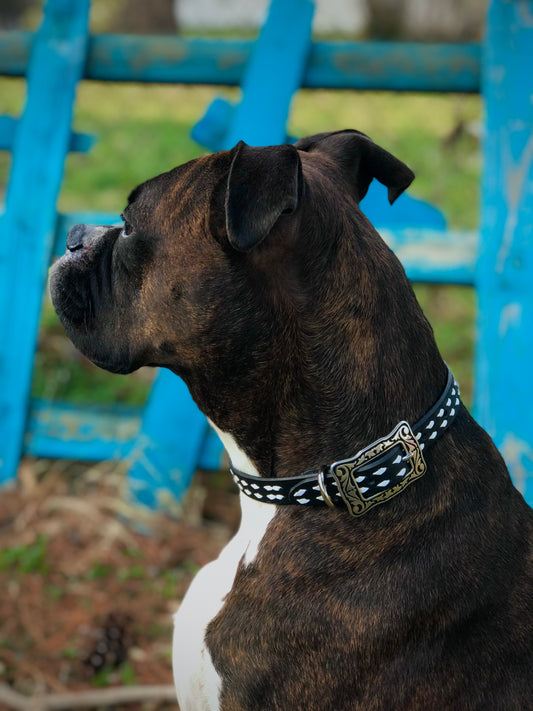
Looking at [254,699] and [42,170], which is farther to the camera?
[42,170]

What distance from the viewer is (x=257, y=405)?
6.17 ft

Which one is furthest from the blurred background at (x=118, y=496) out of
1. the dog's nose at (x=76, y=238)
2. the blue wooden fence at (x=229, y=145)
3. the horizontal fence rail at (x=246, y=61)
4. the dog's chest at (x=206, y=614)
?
the dog's nose at (x=76, y=238)

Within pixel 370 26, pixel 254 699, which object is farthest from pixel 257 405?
pixel 370 26

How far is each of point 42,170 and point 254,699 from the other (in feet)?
8.56

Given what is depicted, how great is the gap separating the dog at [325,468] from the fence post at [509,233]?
1.21 meters

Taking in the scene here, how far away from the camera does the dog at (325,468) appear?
1.72 meters

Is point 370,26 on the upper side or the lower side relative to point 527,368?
upper

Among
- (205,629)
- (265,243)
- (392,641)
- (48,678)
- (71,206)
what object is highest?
(265,243)

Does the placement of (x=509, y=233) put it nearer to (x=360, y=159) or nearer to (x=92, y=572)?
(x=360, y=159)

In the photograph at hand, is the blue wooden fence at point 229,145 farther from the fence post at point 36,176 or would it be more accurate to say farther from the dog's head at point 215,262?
the dog's head at point 215,262

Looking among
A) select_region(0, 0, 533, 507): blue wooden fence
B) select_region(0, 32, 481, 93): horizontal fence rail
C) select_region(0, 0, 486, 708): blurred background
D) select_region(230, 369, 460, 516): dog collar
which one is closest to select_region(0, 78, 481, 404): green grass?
select_region(0, 0, 486, 708): blurred background

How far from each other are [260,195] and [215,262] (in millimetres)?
265

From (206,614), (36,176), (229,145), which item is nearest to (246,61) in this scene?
(229,145)

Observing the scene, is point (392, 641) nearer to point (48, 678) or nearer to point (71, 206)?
point (48, 678)
